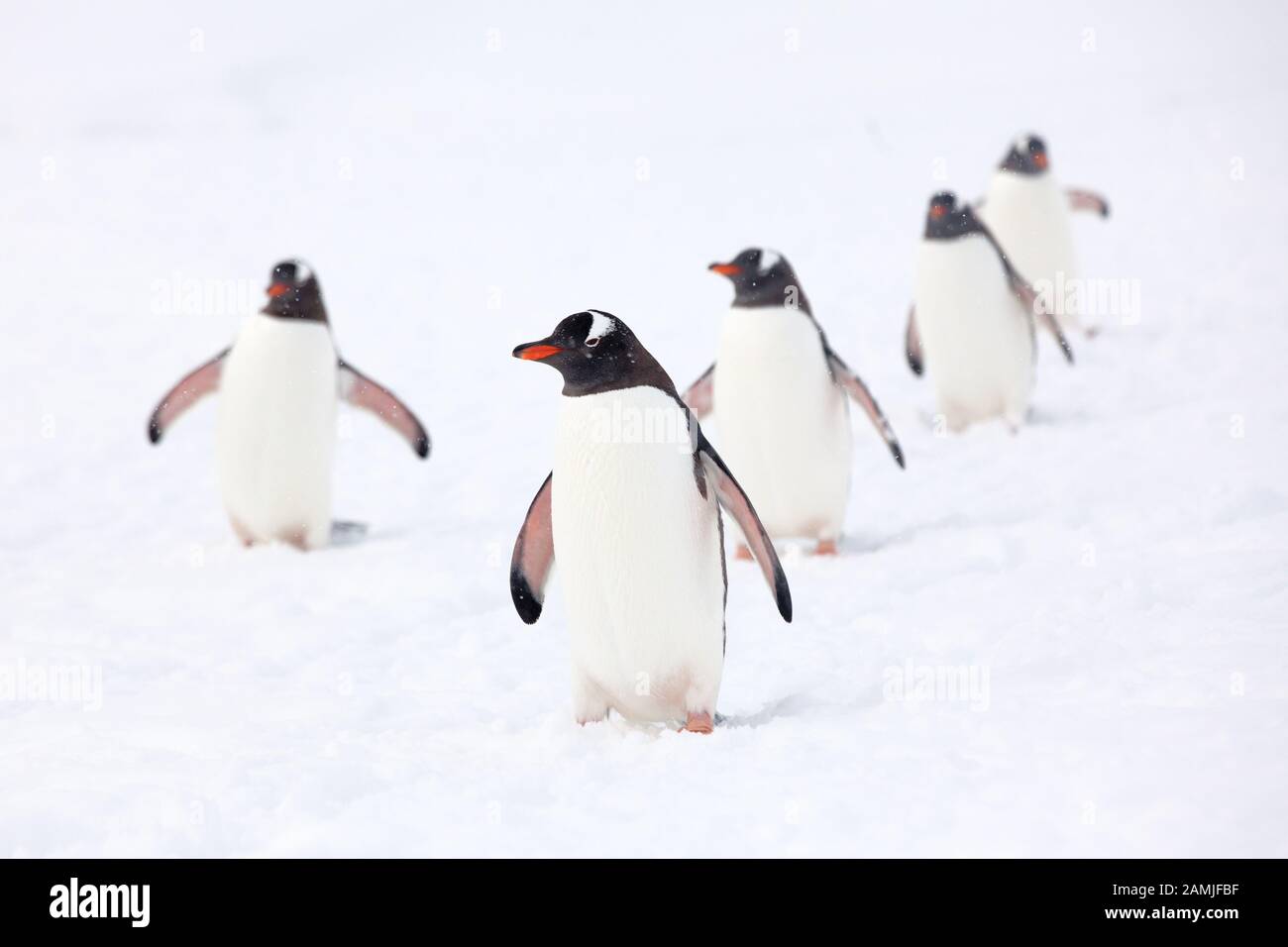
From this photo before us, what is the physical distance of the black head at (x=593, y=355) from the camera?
2777mm

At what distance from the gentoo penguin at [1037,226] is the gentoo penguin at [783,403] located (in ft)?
12.7

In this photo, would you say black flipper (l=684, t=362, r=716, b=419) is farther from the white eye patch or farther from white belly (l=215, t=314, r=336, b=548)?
the white eye patch

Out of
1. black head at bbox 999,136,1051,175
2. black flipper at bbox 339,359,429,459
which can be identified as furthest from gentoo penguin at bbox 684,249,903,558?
black head at bbox 999,136,1051,175

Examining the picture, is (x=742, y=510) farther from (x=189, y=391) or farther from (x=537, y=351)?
(x=189, y=391)

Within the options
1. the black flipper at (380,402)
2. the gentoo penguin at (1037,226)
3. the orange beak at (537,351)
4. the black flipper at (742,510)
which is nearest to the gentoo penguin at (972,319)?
the gentoo penguin at (1037,226)

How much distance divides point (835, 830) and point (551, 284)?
8558 millimetres

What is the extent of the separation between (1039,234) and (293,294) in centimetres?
469

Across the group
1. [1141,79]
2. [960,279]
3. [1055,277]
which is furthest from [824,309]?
[1141,79]

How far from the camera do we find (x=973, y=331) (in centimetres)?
619

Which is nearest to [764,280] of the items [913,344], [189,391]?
[913,344]

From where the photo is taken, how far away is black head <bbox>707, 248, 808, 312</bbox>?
4.48 metres

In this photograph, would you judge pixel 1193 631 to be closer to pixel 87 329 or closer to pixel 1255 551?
pixel 1255 551

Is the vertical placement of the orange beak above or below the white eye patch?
below

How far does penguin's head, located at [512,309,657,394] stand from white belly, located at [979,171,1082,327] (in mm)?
5828
